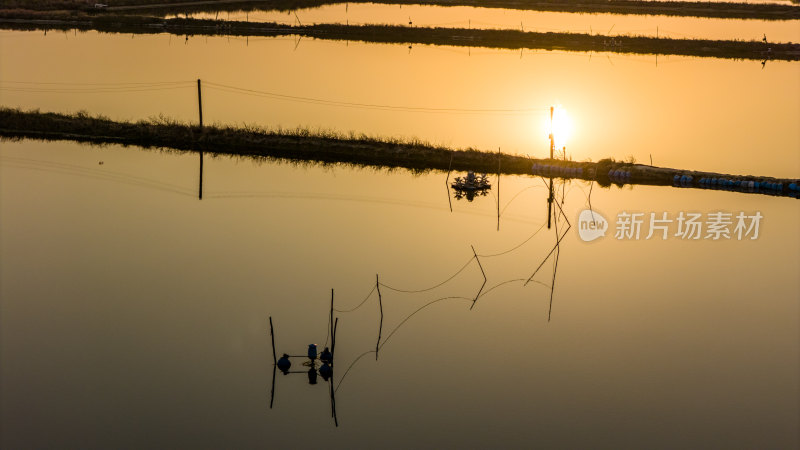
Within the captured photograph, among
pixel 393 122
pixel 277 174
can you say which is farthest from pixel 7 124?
pixel 393 122

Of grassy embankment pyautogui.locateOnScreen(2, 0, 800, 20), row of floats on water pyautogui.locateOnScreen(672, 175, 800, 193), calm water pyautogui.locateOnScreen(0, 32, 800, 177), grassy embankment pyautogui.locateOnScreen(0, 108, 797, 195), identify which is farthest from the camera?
grassy embankment pyautogui.locateOnScreen(2, 0, 800, 20)

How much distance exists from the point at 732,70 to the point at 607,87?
3.56 meters

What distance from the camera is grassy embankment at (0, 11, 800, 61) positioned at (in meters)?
22.5

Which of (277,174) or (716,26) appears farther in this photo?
(716,26)

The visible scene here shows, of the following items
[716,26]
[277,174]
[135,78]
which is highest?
[716,26]

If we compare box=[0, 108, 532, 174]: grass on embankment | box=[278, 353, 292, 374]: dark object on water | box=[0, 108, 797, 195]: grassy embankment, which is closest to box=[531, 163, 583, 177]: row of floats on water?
box=[0, 108, 797, 195]: grassy embankment

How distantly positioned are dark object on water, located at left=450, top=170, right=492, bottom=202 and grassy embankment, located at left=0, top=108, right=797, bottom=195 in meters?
0.86

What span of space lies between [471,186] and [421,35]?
36.7ft

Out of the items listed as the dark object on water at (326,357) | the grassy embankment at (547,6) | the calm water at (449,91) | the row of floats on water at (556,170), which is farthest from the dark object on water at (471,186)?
the grassy embankment at (547,6)

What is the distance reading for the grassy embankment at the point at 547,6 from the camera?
27.5 metres

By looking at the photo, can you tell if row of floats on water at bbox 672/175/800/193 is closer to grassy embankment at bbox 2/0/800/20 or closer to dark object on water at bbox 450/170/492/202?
dark object on water at bbox 450/170/492/202

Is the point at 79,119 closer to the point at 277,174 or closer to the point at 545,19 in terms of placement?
the point at 277,174

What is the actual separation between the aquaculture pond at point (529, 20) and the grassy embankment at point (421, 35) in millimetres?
1148

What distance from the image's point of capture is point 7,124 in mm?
16453
